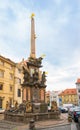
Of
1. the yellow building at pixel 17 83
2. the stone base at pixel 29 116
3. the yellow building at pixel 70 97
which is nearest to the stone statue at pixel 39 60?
the stone base at pixel 29 116

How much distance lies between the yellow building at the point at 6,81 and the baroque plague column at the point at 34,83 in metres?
20.6

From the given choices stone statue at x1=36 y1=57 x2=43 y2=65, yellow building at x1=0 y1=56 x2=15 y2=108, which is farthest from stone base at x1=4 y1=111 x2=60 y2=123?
yellow building at x1=0 y1=56 x2=15 y2=108

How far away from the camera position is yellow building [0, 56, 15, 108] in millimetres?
40278

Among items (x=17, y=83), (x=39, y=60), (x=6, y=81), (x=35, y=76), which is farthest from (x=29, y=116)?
(x=17, y=83)

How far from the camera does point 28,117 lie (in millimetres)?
16312

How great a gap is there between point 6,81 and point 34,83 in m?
23.6

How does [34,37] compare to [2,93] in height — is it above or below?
above

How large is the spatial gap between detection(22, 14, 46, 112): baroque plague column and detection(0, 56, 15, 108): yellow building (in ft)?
67.5

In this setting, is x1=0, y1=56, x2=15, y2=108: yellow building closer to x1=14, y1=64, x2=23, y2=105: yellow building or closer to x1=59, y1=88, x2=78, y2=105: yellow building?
x1=14, y1=64, x2=23, y2=105: yellow building

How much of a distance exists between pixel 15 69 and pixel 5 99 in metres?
9.20

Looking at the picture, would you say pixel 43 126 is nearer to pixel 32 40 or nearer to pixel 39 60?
pixel 39 60

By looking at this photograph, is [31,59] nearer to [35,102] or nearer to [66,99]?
[35,102]

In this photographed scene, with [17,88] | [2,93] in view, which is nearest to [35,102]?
[2,93]

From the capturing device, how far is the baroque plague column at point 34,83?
1936 cm
